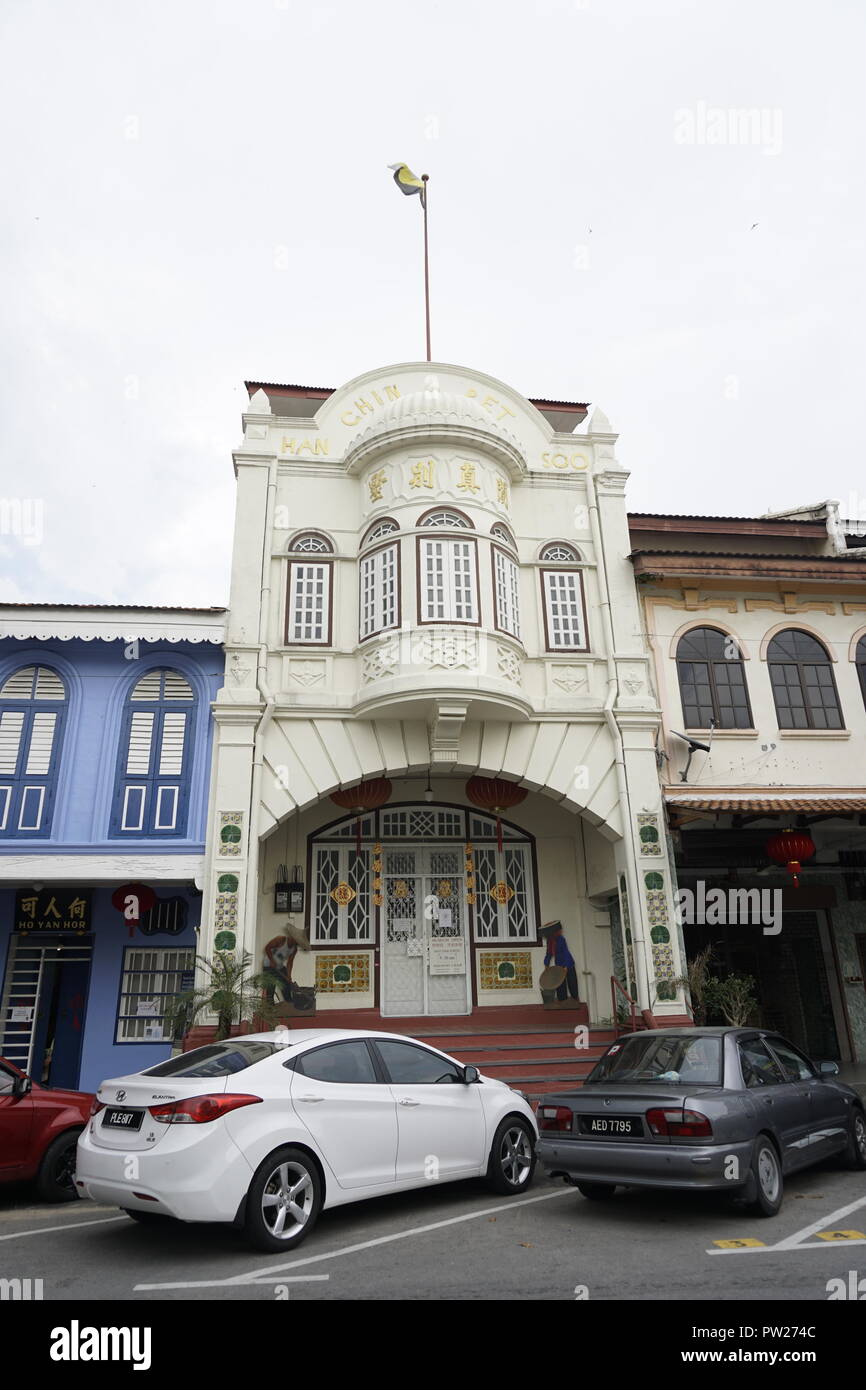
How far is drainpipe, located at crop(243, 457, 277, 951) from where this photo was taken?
12.9 meters

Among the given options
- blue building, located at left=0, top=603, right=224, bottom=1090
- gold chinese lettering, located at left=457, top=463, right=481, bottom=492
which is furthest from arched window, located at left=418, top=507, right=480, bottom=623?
blue building, located at left=0, top=603, right=224, bottom=1090

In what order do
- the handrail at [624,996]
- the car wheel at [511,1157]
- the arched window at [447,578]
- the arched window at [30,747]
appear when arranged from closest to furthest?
the car wheel at [511,1157], the arched window at [30,747], the handrail at [624,996], the arched window at [447,578]

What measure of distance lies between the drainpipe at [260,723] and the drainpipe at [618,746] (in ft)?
17.7

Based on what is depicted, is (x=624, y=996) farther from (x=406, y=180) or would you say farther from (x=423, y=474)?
(x=406, y=180)

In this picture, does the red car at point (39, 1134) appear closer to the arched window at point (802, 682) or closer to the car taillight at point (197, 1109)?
the car taillight at point (197, 1109)

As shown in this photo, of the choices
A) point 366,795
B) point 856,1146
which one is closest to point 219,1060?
point 856,1146

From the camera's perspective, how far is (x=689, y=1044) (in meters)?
7.54

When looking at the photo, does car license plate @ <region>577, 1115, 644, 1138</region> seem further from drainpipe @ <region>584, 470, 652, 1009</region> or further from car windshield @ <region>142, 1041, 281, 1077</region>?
drainpipe @ <region>584, 470, 652, 1009</region>

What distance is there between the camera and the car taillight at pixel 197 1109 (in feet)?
18.9

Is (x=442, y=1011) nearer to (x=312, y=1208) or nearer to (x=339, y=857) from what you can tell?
(x=339, y=857)

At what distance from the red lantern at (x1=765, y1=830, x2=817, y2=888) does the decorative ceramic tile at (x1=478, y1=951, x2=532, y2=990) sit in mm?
4436

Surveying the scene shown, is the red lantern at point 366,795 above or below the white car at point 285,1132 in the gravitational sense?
above

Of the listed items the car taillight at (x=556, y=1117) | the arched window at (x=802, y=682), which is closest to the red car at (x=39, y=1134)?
the car taillight at (x=556, y=1117)
